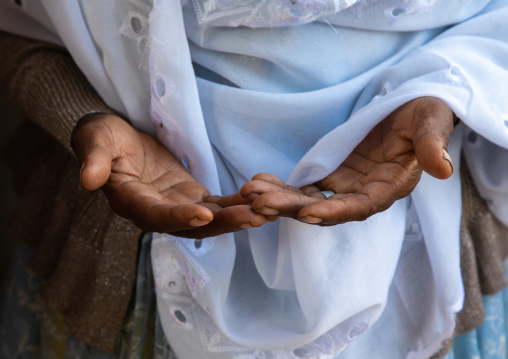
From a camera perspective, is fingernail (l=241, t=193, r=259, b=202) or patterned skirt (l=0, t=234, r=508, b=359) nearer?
fingernail (l=241, t=193, r=259, b=202)

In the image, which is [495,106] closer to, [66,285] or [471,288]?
[471,288]

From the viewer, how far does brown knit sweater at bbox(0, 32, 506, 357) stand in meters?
0.63

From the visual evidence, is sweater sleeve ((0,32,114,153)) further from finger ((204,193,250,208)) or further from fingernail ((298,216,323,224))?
fingernail ((298,216,323,224))

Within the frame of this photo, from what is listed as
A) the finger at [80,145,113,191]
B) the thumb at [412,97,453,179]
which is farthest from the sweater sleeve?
the thumb at [412,97,453,179]

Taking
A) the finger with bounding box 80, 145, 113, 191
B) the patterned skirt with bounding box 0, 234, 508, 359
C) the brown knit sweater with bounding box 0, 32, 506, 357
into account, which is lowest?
the patterned skirt with bounding box 0, 234, 508, 359

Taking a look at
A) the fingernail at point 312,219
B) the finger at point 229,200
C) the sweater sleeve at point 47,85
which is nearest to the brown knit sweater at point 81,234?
the sweater sleeve at point 47,85

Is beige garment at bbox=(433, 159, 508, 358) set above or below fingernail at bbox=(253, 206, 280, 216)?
below

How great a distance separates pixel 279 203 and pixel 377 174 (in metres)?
0.13

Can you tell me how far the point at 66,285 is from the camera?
0.67m

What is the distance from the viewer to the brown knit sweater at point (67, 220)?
626 millimetres

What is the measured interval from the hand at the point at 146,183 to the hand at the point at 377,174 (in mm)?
29

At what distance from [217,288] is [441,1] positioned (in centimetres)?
43

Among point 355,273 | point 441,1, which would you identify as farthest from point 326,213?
point 441,1

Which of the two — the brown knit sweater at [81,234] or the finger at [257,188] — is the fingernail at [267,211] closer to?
the finger at [257,188]
